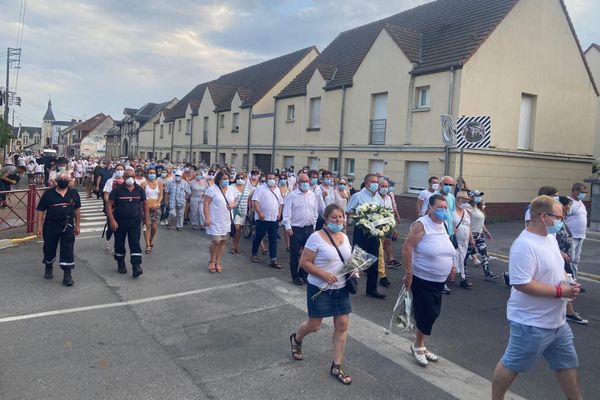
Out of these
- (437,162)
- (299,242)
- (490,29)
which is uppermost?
(490,29)

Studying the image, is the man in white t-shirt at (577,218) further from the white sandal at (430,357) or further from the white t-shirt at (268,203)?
the white t-shirt at (268,203)

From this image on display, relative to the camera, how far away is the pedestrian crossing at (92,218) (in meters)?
13.3

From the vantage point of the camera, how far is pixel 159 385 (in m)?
4.41

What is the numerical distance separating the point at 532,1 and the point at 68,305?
765 inches

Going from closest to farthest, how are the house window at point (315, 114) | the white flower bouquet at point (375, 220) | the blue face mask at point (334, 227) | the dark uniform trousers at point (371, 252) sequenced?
the blue face mask at point (334, 227) < the white flower bouquet at point (375, 220) < the dark uniform trousers at point (371, 252) < the house window at point (315, 114)

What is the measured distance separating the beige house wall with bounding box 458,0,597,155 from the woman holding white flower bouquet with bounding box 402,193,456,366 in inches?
517

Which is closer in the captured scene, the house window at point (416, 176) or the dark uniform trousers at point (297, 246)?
the dark uniform trousers at point (297, 246)

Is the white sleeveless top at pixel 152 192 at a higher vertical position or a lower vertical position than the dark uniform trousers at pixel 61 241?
higher

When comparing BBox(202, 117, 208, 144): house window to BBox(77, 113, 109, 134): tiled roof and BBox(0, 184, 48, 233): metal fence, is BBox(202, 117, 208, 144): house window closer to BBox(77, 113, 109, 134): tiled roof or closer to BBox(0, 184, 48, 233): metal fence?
BBox(0, 184, 48, 233): metal fence

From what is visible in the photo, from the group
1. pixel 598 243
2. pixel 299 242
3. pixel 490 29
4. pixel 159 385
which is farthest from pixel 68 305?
pixel 490 29

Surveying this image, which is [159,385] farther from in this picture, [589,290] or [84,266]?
[589,290]

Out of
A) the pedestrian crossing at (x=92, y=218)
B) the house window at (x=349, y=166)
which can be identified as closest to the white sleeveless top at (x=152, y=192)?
the pedestrian crossing at (x=92, y=218)

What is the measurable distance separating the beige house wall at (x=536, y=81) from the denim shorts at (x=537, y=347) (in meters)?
14.4

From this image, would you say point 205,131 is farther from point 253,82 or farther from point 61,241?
point 61,241
